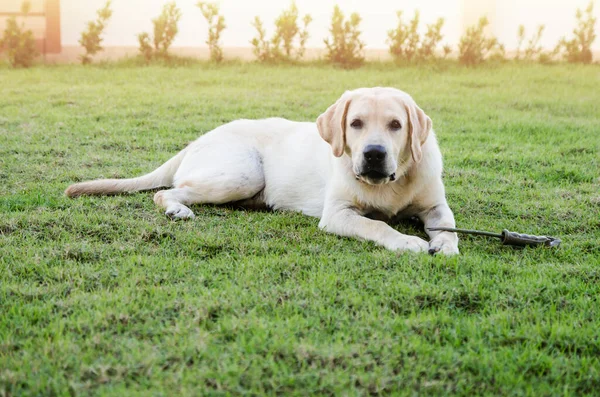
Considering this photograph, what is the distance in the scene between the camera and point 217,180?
17.3 feet

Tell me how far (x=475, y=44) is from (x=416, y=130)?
10.6 m

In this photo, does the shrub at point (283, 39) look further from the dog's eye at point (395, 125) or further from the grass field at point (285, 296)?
the dog's eye at point (395, 125)

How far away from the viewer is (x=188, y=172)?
5.47 meters

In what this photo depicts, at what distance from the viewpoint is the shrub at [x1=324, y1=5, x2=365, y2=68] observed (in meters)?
14.4

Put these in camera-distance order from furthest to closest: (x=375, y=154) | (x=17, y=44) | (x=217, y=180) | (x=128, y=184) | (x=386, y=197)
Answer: (x=17, y=44) < (x=128, y=184) < (x=217, y=180) < (x=386, y=197) < (x=375, y=154)

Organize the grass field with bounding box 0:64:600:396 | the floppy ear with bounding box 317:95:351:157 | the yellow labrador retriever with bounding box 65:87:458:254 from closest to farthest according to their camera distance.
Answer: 1. the grass field with bounding box 0:64:600:396
2. the yellow labrador retriever with bounding box 65:87:458:254
3. the floppy ear with bounding box 317:95:351:157

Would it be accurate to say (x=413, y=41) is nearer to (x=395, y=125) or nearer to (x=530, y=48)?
(x=530, y=48)

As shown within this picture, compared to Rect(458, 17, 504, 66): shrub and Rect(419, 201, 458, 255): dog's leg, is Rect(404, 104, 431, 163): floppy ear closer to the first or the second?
Rect(419, 201, 458, 255): dog's leg

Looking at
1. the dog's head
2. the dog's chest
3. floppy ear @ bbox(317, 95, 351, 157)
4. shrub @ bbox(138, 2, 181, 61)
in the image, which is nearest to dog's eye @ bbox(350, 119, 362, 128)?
the dog's head

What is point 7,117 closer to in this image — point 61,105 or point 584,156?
point 61,105

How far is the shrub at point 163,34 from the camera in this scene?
1448cm

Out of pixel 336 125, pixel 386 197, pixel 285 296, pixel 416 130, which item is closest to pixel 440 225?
pixel 386 197

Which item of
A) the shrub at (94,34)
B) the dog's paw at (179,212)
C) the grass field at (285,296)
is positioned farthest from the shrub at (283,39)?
the dog's paw at (179,212)

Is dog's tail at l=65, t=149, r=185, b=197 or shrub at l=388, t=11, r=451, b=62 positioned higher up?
shrub at l=388, t=11, r=451, b=62
